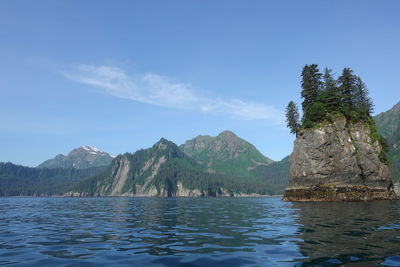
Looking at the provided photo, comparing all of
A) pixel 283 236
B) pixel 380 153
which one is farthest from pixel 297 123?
pixel 283 236

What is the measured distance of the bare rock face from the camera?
7706 centimetres

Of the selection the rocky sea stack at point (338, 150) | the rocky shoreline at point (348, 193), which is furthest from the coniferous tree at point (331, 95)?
the rocky shoreline at point (348, 193)

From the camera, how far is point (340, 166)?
8038 cm

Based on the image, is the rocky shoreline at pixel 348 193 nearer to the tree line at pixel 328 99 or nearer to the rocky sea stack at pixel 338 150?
the rocky sea stack at pixel 338 150

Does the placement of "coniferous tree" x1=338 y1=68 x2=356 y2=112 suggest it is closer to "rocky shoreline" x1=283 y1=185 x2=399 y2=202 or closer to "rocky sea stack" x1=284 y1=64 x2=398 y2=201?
"rocky sea stack" x1=284 y1=64 x2=398 y2=201

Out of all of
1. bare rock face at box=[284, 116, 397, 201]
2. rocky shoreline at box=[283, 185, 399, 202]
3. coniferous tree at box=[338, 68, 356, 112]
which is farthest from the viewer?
coniferous tree at box=[338, 68, 356, 112]

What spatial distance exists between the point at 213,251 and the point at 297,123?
328 feet

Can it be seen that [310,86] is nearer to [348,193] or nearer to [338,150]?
[338,150]

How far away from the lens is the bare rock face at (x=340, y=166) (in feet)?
253

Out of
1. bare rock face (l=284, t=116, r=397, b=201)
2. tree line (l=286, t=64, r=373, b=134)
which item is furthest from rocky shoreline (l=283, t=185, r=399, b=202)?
tree line (l=286, t=64, r=373, b=134)

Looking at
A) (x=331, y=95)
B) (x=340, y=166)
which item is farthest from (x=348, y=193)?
(x=331, y=95)

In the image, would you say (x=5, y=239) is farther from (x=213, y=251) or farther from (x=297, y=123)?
(x=297, y=123)

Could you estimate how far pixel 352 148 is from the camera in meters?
82.3

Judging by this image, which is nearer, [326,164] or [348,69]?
[326,164]
